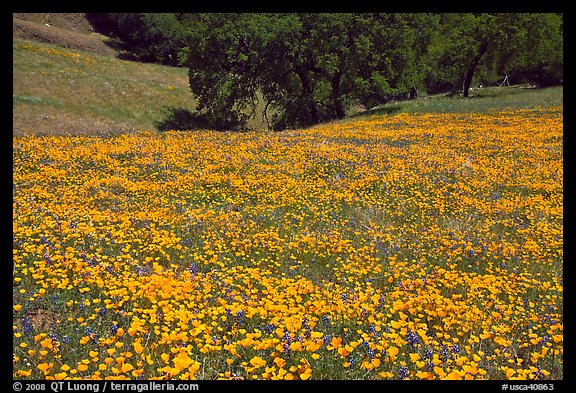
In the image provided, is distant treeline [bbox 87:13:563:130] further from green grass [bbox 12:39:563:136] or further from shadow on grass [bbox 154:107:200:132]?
green grass [bbox 12:39:563:136]

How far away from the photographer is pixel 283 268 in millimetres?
7238

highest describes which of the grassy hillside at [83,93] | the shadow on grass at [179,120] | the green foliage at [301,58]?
the green foliage at [301,58]

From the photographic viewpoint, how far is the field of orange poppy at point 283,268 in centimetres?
465

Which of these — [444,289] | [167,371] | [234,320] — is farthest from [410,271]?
[167,371]

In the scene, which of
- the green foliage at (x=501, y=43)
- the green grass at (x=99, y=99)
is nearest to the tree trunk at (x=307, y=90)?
the green grass at (x=99, y=99)

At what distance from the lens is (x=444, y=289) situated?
6.64 m

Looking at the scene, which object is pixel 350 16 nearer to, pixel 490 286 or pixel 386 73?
pixel 386 73

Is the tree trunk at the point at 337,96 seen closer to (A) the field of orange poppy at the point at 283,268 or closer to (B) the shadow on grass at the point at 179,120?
(B) the shadow on grass at the point at 179,120

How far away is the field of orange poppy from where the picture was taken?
4.65 m

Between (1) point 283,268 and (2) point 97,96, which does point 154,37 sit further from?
(1) point 283,268

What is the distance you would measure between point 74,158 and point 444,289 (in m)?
13.0

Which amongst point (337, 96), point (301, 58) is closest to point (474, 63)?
point (337, 96)

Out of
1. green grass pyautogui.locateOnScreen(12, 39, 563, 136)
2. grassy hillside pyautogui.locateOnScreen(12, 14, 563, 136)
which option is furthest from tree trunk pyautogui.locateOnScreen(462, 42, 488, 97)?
green grass pyautogui.locateOnScreen(12, 39, 563, 136)

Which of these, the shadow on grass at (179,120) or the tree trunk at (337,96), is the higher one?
the tree trunk at (337,96)
